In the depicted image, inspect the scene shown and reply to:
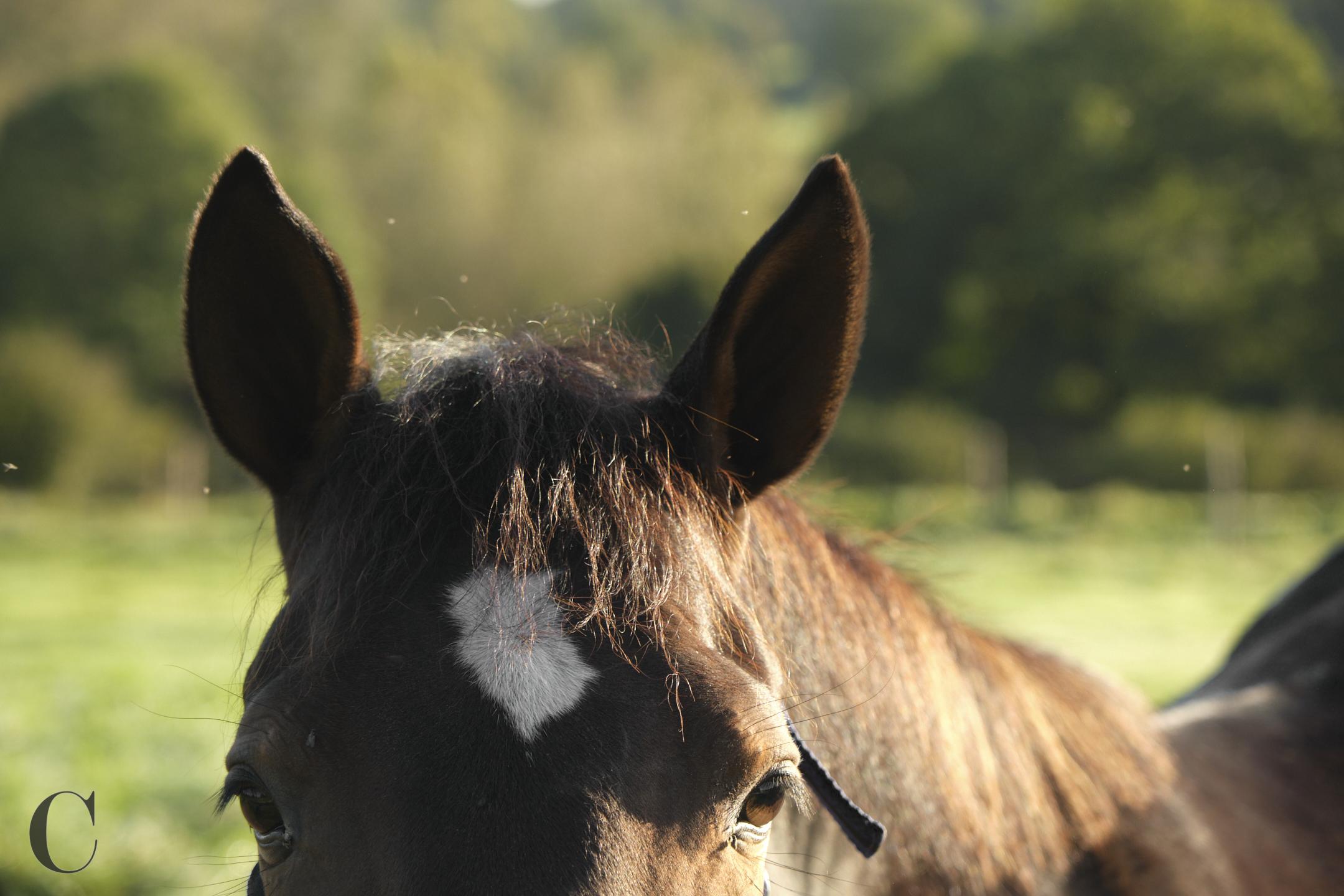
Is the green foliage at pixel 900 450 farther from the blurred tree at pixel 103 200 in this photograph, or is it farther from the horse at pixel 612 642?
the horse at pixel 612 642

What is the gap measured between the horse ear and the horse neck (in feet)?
0.51

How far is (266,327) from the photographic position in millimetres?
1804

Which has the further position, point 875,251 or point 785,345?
point 875,251

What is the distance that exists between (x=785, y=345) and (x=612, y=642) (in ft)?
1.87

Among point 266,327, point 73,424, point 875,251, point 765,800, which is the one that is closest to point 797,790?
point 765,800

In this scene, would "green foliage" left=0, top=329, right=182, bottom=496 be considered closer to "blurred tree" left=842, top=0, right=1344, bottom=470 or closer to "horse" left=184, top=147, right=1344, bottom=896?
"horse" left=184, top=147, right=1344, bottom=896

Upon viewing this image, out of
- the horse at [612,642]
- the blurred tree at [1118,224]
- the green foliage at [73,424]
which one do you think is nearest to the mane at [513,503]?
the horse at [612,642]

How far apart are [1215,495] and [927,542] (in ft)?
71.2

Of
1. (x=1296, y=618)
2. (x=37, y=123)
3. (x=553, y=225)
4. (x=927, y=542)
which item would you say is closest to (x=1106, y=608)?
(x=1296, y=618)

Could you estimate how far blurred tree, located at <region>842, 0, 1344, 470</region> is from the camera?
3234 cm

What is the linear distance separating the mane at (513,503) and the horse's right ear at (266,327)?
0.30 ft

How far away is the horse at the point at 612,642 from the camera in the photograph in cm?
141

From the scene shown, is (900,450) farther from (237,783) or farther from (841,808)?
(237,783)

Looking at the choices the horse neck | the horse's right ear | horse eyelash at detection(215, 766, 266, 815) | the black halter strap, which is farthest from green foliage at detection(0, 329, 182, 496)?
the black halter strap
